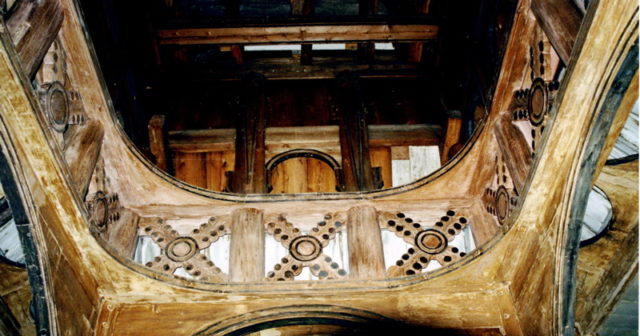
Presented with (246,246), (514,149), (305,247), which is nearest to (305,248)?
(305,247)

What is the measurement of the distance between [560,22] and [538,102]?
0.47 metres

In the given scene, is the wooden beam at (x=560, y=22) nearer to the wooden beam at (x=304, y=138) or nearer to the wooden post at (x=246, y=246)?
the wooden post at (x=246, y=246)

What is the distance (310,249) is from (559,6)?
2.21 meters

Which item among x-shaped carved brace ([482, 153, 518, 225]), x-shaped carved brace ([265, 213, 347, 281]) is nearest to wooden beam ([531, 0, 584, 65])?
x-shaped carved brace ([482, 153, 518, 225])

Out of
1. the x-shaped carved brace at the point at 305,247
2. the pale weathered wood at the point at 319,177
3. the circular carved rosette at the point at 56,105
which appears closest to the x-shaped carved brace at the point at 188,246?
the x-shaped carved brace at the point at 305,247

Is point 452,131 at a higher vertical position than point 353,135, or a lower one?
higher

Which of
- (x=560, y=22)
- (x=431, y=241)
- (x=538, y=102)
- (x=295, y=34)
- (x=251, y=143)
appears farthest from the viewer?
→ (x=295, y=34)

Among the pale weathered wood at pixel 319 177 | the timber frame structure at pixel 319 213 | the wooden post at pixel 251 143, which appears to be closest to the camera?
the timber frame structure at pixel 319 213

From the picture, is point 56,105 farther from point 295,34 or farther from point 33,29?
point 295,34

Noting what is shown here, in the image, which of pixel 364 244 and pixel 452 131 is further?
pixel 452 131

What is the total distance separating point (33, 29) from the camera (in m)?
2.93

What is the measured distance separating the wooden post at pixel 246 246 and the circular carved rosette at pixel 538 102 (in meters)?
1.98

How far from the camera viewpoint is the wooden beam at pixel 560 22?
2.95 m

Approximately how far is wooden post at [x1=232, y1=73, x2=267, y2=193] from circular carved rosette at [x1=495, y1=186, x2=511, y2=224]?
1977 millimetres
